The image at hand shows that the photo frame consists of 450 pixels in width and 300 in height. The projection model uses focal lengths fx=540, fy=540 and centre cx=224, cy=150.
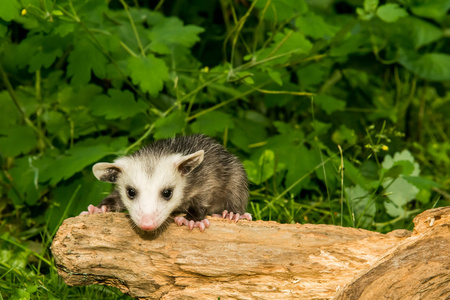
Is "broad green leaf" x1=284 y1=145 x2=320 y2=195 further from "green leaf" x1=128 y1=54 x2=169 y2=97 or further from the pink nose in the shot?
the pink nose

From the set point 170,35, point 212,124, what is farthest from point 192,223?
point 170,35

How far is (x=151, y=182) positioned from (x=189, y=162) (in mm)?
281

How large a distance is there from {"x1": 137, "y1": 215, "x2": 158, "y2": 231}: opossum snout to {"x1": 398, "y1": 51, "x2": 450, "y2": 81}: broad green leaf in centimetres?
322

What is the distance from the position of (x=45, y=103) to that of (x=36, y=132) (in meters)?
0.28

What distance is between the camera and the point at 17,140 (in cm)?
419

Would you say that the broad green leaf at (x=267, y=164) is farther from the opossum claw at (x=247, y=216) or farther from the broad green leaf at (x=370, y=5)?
the broad green leaf at (x=370, y=5)

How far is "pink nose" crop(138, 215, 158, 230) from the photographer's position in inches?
104

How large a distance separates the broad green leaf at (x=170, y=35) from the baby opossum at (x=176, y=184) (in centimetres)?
79

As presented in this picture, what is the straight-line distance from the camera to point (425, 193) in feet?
14.1

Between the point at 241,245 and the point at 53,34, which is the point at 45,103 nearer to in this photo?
the point at 53,34

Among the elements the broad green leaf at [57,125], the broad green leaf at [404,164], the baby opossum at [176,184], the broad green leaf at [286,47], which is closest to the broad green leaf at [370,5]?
the broad green leaf at [286,47]

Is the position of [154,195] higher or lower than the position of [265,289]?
higher

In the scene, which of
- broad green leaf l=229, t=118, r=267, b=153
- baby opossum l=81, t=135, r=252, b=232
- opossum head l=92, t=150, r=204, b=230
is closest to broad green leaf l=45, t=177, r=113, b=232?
baby opossum l=81, t=135, r=252, b=232

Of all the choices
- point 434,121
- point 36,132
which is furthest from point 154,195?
point 434,121
